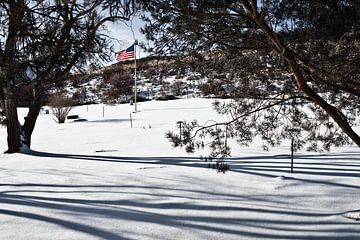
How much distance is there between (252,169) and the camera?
689 centimetres

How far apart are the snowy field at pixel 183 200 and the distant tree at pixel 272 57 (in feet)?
2.02

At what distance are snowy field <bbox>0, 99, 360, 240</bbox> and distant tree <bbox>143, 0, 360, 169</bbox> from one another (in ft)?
2.02

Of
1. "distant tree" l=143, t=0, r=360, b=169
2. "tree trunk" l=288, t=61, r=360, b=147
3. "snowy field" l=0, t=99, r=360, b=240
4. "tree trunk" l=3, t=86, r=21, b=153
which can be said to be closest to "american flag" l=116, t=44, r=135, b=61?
"snowy field" l=0, t=99, r=360, b=240

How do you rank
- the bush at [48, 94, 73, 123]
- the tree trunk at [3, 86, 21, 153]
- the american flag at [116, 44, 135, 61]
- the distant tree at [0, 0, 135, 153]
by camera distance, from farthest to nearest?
1. the bush at [48, 94, 73, 123]
2. the tree trunk at [3, 86, 21, 153]
3. the american flag at [116, 44, 135, 61]
4. the distant tree at [0, 0, 135, 153]

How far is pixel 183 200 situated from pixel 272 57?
1.84 metres

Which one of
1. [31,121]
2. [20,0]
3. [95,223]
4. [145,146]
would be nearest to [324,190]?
[95,223]

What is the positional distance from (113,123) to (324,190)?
1830cm

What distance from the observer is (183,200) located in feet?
15.8

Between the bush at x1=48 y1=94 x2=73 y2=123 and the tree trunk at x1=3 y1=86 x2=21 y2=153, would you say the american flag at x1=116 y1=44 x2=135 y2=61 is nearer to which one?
the tree trunk at x1=3 y1=86 x2=21 y2=153

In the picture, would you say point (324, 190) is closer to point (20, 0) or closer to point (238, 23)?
point (238, 23)

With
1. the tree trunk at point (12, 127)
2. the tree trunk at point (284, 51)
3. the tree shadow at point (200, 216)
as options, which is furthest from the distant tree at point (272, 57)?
the tree trunk at point (12, 127)

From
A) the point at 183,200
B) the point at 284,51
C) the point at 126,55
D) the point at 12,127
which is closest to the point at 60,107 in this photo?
the point at 12,127

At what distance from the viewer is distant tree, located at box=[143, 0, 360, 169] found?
385cm

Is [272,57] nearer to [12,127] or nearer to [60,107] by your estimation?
[12,127]
